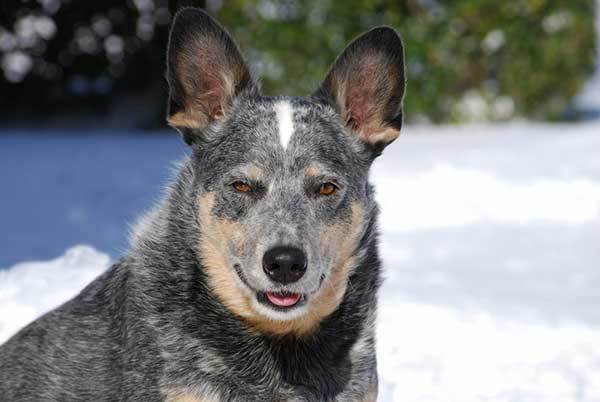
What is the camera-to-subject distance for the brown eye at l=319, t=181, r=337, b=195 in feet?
12.7

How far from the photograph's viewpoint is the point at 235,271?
372 cm

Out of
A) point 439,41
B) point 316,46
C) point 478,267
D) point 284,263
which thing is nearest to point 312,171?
point 284,263

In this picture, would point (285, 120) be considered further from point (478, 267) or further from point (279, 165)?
point (478, 267)

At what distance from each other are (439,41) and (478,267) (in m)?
5.87

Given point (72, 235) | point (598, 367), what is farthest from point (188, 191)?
point (72, 235)

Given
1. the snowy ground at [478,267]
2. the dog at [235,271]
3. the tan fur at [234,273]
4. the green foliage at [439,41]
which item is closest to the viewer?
the dog at [235,271]

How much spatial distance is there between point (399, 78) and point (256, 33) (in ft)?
30.7

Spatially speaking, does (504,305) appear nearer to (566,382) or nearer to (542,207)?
(566,382)

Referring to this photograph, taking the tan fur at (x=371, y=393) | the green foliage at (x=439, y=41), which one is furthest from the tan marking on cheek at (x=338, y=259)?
the green foliage at (x=439, y=41)

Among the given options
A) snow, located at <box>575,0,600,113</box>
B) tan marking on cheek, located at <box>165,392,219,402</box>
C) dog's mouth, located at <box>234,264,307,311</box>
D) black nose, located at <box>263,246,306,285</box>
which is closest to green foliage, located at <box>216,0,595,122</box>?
snow, located at <box>575,0,600,113</box>

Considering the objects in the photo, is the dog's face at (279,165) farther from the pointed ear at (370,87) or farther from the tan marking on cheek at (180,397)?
the tan marking on cheek at (180,397)

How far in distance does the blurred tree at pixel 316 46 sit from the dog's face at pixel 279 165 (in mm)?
8709

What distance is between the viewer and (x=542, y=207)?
1012 cm

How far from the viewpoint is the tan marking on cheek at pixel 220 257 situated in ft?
12.3
